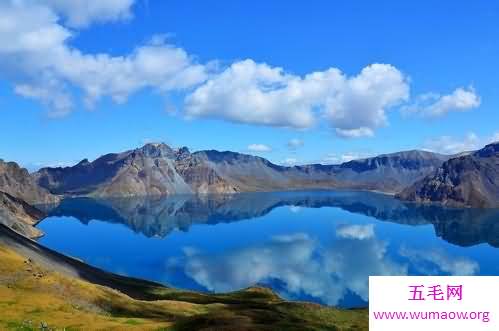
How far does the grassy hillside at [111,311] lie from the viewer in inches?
1676

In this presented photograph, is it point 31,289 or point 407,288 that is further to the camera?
point 31,289

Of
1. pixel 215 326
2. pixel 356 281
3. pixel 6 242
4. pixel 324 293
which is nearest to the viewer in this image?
pixel 215 326

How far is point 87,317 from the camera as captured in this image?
4844 cm

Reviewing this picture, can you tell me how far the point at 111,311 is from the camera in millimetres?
74625

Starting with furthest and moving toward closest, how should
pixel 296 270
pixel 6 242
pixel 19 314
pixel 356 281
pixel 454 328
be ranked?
1. pixel 296 270
2. pixel 356 281
3. pixel 6 242
4. pixel 19 314
5. pixel 454 328

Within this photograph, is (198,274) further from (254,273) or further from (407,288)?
(407,288)

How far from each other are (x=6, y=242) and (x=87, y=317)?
102 meters

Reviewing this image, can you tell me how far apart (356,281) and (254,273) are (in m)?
39.0

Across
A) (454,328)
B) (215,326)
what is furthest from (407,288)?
(215,326)

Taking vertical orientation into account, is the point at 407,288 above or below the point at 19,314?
above

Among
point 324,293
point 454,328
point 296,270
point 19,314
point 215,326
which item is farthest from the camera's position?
point 296,270

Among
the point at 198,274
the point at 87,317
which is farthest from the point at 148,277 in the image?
the point at 87,317

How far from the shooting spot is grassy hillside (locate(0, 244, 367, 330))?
140 ft

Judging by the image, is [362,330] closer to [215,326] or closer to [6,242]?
[215,326]
